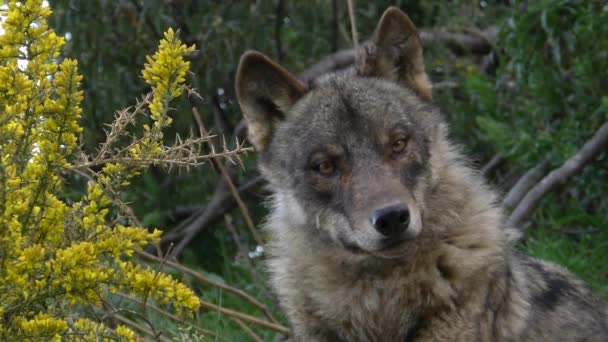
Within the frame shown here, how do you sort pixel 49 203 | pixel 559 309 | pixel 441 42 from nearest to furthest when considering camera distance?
pixel 49 203
pixel 559 309
pixel 441 42

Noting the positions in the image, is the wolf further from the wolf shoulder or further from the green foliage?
the green foliage

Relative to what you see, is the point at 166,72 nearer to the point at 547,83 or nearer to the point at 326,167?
the point at 326,167

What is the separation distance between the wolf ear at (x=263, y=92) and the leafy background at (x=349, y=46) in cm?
100

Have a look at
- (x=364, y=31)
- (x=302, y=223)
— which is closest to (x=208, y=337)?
(x=302, y=223)

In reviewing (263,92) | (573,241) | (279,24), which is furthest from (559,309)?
(279,24)

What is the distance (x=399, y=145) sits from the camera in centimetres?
420

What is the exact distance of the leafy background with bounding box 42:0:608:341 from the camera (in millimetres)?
6297

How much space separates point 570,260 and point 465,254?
229 cm

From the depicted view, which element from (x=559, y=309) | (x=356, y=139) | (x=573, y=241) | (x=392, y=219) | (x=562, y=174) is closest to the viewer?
(x=392, y=219)

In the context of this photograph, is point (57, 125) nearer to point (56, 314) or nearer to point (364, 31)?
point (56, 314)

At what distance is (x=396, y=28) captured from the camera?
446cm

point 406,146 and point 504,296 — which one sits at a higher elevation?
point 406,146

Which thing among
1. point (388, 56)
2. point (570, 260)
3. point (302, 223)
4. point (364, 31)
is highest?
point (364, 31)

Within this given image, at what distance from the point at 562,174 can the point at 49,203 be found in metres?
4.04
